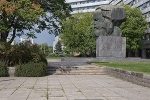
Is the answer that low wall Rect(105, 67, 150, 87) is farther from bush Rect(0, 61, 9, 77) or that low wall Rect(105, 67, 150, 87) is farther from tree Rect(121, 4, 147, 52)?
tree Rect(121, 4, 147, 52)

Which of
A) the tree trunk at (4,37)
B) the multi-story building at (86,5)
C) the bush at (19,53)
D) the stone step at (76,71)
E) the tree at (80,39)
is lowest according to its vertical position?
the stone step at (76,71)

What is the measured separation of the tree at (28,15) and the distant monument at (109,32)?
33.3 feet

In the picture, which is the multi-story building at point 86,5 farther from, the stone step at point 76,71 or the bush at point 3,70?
the bush at point 3,70

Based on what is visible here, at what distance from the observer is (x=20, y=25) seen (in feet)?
63.3

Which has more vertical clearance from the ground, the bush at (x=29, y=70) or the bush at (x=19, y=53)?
the bush at (x=19, y=53)

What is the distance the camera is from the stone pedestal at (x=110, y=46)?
30.4 meters

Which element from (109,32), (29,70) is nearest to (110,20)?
(109,32)

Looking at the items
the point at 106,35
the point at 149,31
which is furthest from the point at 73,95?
the point at 149,31

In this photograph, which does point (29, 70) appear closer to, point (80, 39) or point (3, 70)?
point (3, 70)

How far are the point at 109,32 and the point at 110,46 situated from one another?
208 centimetres

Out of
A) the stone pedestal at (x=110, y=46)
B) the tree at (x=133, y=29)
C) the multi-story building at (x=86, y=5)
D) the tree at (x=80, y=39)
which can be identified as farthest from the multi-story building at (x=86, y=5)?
the stone pedestal at (x=110, y=46)

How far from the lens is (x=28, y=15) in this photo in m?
16.6

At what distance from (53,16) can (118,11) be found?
43.9 feet

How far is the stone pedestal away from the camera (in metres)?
30.4
